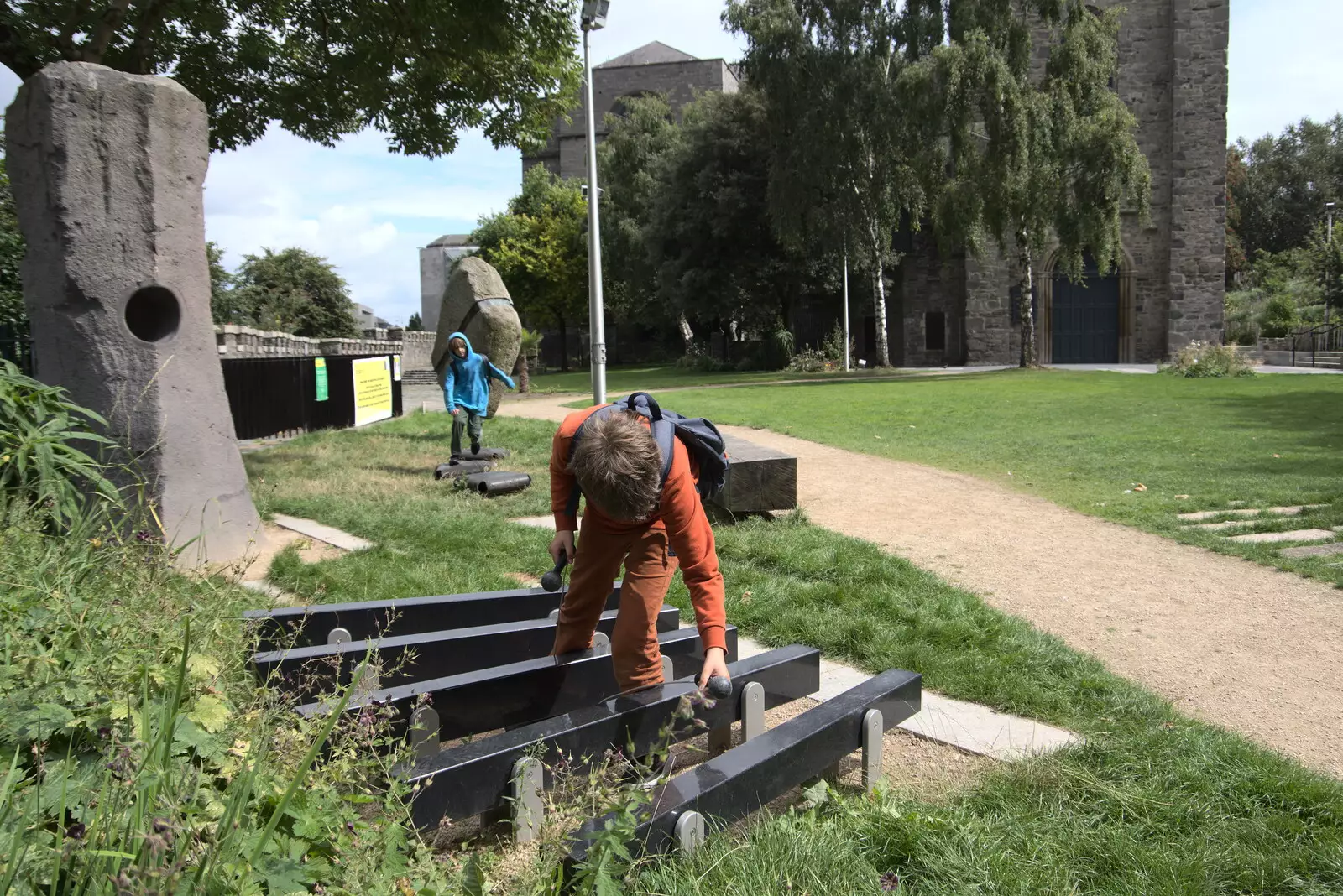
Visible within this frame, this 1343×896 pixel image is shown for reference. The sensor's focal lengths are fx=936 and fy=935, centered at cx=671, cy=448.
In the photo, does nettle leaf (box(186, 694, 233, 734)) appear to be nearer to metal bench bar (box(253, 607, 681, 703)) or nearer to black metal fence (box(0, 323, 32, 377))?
metal bench bar (box(253, 607, 681, 703))

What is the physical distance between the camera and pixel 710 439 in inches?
Answer: 135

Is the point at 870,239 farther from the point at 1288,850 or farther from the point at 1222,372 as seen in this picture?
the point at 1288,850

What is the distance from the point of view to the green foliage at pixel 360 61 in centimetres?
1038

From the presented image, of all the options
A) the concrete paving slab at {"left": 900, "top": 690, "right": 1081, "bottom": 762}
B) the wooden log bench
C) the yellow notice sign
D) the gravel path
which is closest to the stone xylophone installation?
the concrete paving slab at {"left": 900, "top": 690, "right": 1081, "bottom": 762}

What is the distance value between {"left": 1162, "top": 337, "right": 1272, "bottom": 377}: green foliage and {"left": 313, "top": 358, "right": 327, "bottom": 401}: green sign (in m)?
21.7

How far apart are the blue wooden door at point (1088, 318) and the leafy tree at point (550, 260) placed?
21.1m

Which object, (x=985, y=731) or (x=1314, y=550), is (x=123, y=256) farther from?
(x=1314, y=550)

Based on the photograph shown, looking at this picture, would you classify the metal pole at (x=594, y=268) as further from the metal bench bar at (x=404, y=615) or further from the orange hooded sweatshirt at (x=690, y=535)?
the orange hooded sweatshirt at (x=690, y=535)

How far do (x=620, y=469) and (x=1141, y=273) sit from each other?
3657 cm

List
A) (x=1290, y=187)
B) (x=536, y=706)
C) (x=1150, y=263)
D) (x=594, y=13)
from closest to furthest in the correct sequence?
1. (x=536, y=706)
2. (x=594, y=13)
3. (x=1150, y=263)
4. (x=1290, y=187)

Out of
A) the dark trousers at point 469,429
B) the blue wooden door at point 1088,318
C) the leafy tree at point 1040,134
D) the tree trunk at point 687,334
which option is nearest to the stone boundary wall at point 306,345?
the dark trousers at point 469,429

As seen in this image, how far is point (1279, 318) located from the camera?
3588cm

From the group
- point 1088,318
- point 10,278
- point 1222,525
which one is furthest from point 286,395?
point 1088,318

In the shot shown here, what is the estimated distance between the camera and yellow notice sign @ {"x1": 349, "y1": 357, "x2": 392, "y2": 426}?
17938 mm
